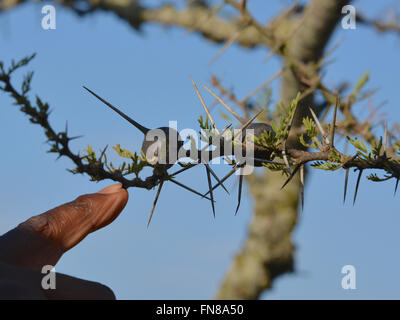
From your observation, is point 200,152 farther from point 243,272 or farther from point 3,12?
point 3,12

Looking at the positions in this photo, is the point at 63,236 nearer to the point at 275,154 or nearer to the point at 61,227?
the point at 61,227

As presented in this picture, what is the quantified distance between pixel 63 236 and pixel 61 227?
0.02 m

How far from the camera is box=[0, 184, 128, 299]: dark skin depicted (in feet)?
3.62

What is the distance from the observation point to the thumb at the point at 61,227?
1.12 meters

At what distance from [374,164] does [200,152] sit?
0.45 metres

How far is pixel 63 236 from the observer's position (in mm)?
1158

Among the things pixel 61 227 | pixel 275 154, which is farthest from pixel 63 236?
pixel 275 154

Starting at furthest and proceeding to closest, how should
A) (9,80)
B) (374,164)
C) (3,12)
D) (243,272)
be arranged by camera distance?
(3,12) < (243,272) < (374,164) < (9,80)

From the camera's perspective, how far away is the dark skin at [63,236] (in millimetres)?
1104

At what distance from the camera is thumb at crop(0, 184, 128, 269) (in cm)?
112

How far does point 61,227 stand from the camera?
1150mm

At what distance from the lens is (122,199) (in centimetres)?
115
